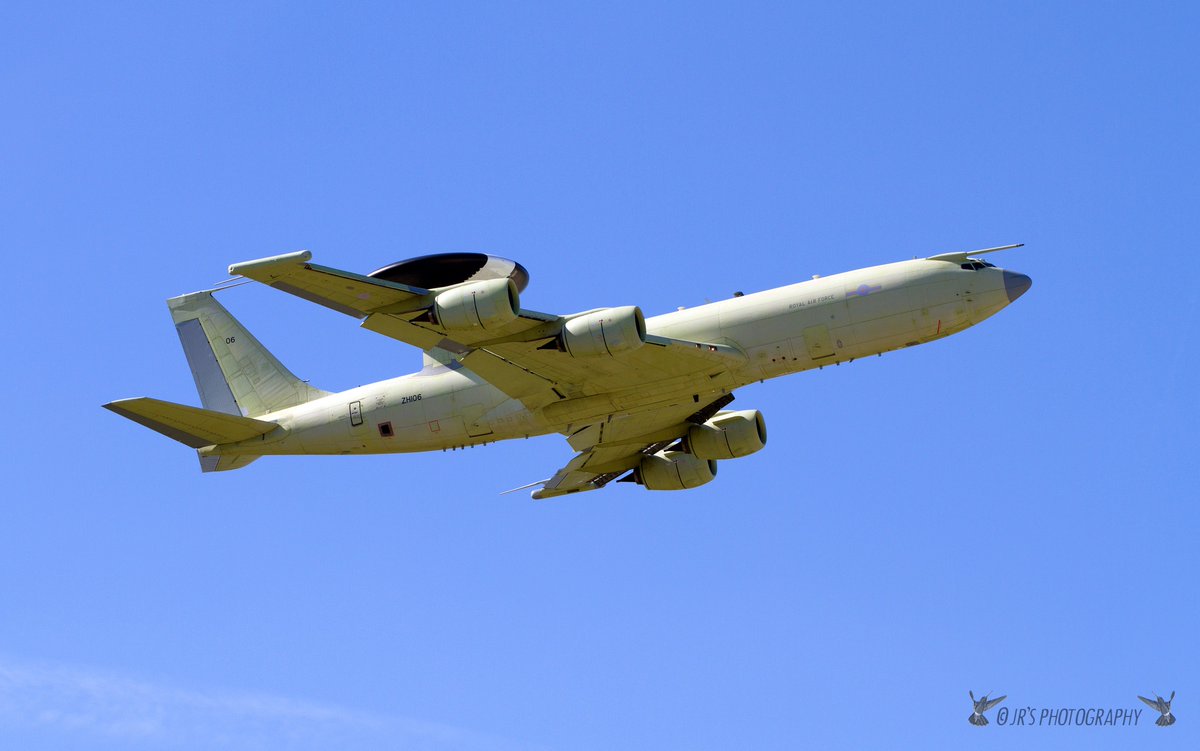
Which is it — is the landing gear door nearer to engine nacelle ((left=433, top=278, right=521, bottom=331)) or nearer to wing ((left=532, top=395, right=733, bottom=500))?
wing ((left=532, top=395, right=733, bottom=500))

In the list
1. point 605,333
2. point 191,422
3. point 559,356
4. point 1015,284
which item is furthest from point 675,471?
point 191,422

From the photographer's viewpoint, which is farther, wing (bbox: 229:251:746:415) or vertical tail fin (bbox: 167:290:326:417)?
vertical tail fin (bbox: 167:290:326:417)

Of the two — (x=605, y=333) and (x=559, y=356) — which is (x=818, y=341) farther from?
(x=559, y=356)

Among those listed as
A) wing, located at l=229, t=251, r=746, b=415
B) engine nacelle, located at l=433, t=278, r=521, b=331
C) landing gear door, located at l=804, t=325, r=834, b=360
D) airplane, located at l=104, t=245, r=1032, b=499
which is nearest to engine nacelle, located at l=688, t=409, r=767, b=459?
airplane, located at l=104, t=245, r=1032, b=499

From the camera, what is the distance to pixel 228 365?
51438 mm

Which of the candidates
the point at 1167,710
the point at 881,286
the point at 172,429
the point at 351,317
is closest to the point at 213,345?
the point at 172,429

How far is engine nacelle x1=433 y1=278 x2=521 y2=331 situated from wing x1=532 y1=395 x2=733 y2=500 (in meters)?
7.85

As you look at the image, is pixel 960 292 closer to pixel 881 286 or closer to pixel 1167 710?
pixel 881 286

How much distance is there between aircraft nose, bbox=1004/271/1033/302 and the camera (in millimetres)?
42281

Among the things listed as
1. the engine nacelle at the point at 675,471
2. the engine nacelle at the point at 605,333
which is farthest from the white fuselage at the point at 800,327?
the engine nacelle at the point at 675,471

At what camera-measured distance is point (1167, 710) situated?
1588 inches

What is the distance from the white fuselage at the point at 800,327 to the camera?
137 feet

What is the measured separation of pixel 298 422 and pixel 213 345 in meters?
7.28

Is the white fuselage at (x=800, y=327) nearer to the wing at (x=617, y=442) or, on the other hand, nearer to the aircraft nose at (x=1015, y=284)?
the aircraft nose at (x=1015, y=284)
